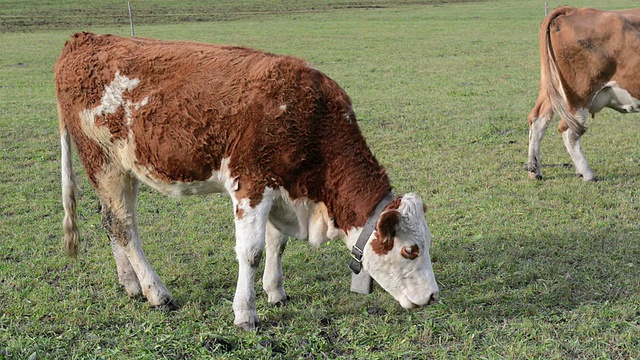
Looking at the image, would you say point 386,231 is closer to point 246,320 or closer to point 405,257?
point 405,257

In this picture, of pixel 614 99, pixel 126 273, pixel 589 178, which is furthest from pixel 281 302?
pixel 614 99

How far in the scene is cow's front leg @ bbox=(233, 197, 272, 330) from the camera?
4.85 meters

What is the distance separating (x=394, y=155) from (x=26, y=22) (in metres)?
29.2

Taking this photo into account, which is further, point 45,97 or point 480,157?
point 45,97

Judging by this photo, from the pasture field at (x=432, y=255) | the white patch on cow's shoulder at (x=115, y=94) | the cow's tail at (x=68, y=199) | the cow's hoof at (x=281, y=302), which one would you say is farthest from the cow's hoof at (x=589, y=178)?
the cow's tail at (x=68, y=199)

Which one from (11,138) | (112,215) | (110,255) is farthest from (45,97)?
(112,215)

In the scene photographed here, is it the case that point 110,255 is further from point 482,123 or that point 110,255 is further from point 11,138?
point 482,123

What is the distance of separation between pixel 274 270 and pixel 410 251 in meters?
1.27

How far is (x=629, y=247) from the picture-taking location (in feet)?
20.7

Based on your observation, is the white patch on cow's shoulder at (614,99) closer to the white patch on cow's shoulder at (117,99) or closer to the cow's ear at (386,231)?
the cow's ear at (386,231)

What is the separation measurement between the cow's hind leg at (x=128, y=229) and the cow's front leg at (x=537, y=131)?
16.8ft

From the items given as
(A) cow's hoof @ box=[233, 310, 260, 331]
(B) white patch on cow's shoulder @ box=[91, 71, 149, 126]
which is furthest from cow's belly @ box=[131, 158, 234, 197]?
(A) cow's hoof @ box=[233, 310, 260, 331]

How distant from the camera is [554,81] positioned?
8477 millimetres

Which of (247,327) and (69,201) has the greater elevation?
(69,201)
